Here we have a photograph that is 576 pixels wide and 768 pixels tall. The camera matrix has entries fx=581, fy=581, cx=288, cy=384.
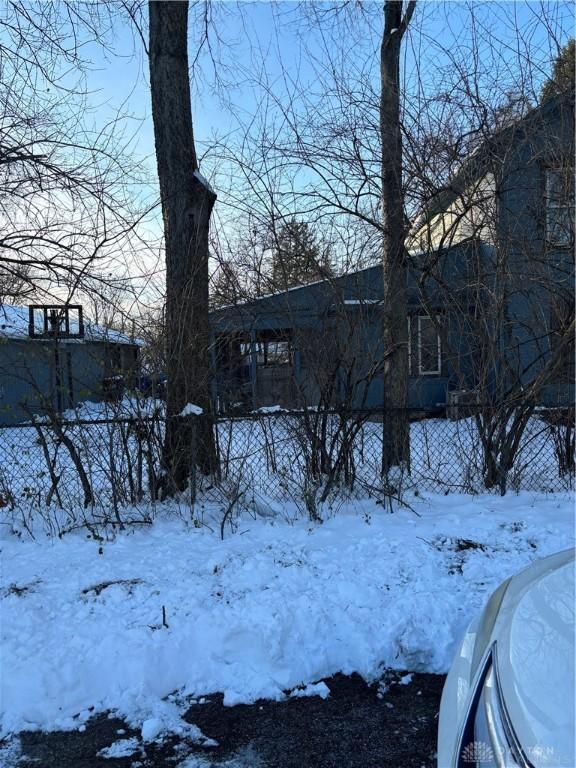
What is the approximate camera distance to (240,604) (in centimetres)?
384

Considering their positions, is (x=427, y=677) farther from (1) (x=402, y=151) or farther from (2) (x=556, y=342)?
(1) (x=402, y=151)

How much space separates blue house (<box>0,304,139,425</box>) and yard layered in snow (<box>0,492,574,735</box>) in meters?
1.23

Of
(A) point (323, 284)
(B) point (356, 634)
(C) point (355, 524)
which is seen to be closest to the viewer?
(B) point (356, 634)

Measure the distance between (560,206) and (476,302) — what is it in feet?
4.64

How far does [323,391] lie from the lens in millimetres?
5930

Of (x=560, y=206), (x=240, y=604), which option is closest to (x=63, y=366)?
(x=240, y=604)

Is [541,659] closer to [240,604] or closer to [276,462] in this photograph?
[240,604]

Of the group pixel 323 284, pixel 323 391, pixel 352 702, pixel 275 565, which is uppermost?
pixel 323 284

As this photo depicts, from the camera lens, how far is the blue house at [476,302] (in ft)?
19.7

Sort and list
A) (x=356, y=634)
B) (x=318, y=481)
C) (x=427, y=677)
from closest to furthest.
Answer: (x=427, y=677) → (x=356, y=634) → (x=318, y=481)

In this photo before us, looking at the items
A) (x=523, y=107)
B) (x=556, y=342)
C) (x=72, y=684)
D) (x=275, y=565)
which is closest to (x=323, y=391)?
(x=275, y=565)

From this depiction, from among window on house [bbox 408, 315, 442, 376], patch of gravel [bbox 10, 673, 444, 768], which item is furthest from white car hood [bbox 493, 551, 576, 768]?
window on house [bbox 408, 315, 442, 376]

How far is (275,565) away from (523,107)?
19.1 ft

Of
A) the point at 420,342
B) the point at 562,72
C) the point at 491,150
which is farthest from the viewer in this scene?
the point at 420,342
